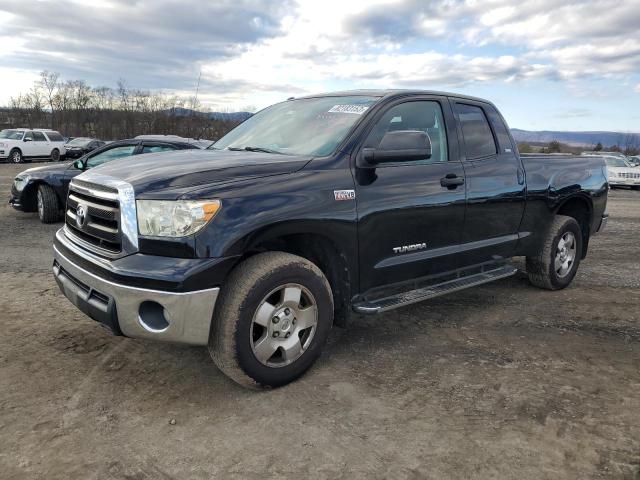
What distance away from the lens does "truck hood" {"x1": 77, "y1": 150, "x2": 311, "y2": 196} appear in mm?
2932

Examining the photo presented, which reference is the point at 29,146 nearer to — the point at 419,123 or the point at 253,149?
the point at 253,149

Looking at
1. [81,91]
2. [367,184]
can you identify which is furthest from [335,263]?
[81,91]

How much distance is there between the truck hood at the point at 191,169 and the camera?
2.93 metres

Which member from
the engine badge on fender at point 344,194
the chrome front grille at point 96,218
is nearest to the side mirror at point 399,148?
the engine badge on fender at point 344,194

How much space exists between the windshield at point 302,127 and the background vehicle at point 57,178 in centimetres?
447

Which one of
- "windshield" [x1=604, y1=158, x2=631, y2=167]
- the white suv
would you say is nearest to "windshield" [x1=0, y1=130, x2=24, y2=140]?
the white suv

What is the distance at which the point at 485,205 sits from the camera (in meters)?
4.41

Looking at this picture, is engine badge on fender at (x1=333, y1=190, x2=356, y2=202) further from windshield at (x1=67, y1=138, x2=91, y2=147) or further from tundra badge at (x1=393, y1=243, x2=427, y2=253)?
windshield at (x1=67, y1=138, x2=91, y2=147)

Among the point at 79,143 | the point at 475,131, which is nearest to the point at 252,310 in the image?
the point at 475,131

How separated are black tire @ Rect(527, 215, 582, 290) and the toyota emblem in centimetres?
421

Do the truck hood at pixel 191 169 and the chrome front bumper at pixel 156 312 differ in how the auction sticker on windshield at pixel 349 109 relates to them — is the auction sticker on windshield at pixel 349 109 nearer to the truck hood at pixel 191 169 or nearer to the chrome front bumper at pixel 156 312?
the truck hood at pixel 191 169

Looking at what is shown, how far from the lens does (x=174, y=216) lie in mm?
2836

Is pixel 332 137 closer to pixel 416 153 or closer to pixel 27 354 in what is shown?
pixel 416 153

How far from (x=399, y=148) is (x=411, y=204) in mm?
472
